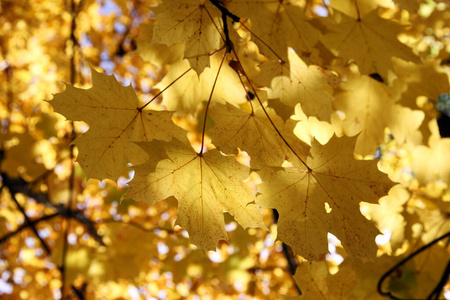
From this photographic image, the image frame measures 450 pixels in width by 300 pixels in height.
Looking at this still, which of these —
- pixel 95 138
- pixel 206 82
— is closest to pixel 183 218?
pixel 95 138

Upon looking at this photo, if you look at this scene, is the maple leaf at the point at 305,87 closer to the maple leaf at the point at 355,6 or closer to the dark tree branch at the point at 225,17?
the dark tree branch at the point at 225,17

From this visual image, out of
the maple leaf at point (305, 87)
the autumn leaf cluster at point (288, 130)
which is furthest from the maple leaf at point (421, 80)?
the maple leaf at point (305, 87)

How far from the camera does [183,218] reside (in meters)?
1.29

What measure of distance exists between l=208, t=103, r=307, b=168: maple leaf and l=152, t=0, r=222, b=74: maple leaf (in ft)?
A: 0.78

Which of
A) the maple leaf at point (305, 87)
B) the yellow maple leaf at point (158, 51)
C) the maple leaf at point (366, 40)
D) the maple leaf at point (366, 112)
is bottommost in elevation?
the maple leaf at point (366, 112)

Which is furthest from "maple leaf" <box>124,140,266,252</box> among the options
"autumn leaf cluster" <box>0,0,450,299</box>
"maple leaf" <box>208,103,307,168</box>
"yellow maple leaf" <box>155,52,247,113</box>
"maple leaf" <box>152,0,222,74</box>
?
"yellow maple leaf" <box>155,52,247,113</box>

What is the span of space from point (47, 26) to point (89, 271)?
5.42 meters

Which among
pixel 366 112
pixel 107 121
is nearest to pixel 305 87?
pixel 366 112

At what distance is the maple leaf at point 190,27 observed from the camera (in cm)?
124

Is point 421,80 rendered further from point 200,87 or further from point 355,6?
point 200,87

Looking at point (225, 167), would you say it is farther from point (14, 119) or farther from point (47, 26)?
point (47, 26)

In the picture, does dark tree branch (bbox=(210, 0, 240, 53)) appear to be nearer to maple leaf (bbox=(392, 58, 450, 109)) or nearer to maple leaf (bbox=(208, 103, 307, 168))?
maple leaf (bbox=(208, 103, 307, 168))

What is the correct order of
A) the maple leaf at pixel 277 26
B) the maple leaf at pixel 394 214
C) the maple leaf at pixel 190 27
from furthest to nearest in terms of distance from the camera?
the maple leaf at pixel 394 214 < the maple leaf at pixel 277 26 < the maple leaf at pixel 190 27

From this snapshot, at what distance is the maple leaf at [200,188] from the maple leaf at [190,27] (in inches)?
12.0
